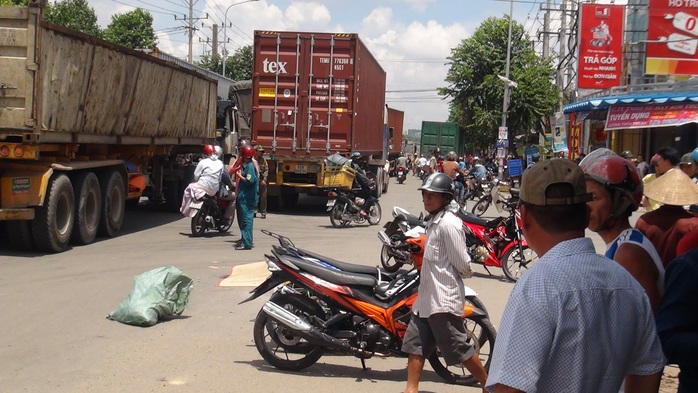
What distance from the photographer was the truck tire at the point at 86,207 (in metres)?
12.3

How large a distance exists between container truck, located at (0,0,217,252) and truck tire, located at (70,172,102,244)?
0.05 feet

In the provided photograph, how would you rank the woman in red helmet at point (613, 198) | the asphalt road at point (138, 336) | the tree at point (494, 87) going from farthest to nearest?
1. the tree at point (494, 87)
2. the asphalt road at point (138, 336)
3. the woman in red helmet at point (613, 198)

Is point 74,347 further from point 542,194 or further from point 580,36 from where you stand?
point 580,36

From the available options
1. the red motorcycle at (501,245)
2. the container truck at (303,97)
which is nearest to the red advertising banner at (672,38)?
the container truck at (303,97)

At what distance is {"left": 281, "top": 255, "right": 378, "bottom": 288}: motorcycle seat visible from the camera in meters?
6.15

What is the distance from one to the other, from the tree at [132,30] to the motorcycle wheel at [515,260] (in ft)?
172

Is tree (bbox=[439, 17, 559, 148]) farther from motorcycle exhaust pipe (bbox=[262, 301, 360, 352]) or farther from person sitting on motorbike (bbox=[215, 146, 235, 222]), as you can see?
motorcycle exhaust pipe (bbox=[262, 301, 360, 352])

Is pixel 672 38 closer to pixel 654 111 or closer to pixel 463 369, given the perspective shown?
pixel 654 111

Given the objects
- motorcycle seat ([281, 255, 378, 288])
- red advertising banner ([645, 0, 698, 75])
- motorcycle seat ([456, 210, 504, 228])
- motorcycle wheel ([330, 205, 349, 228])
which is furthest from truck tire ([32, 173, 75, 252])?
red advertising banner ([645, 0, 698, 75])

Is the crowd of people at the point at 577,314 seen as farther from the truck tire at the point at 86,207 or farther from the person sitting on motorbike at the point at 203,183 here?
the person sitting on motorbike at the point at 203,183

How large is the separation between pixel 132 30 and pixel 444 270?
5932 cm

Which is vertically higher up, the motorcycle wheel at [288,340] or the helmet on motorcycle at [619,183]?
the helmet on motorcycle at [619,183]

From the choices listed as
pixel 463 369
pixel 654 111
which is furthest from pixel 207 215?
pixel 654 111

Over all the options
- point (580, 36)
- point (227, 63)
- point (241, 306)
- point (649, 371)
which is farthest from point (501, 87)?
point (649, 371)
